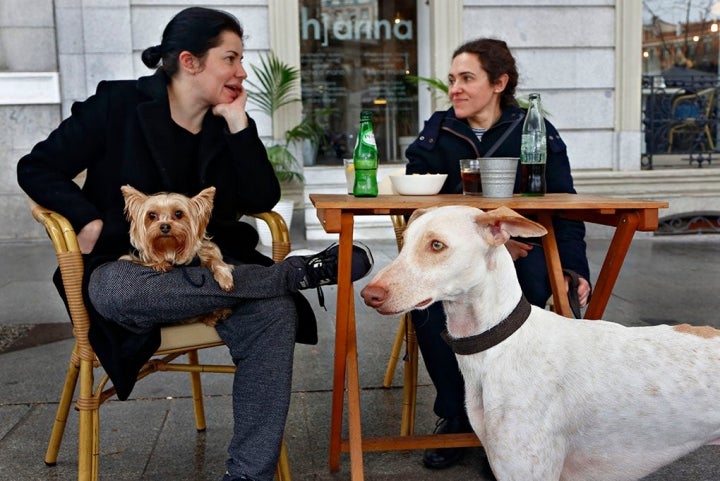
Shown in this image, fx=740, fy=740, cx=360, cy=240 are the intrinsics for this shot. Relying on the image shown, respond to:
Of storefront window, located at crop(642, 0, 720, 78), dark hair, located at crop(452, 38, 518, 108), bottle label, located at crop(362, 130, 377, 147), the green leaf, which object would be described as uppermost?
storefront window, located at crop(642, 0, 720, 78)

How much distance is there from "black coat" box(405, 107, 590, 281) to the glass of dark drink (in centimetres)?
37

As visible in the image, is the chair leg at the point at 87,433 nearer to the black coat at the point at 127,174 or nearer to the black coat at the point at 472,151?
the black coat at the point at 127,174

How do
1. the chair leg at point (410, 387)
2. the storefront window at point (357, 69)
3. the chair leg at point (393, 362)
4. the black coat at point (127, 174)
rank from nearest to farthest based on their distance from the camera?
1. the black coat at point (127, 174)
2. the chair leg at point (410, 387)
3. the chair leg at point (393, 362)
4. the storefront window at point (357, 69)

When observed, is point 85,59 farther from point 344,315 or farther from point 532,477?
point 532,477

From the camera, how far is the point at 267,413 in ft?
7.80

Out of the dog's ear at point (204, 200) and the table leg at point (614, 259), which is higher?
the dog's ear at point (204, 200)

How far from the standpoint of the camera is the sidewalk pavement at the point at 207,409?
2857mm

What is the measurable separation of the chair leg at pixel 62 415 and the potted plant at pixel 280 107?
4984 mm

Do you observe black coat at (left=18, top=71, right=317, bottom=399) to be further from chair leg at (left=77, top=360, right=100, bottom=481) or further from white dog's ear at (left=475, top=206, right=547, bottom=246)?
white dog's ear at (left=475, top=206, right=547, bottom=246)

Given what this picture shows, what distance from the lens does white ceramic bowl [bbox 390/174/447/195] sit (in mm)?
2783

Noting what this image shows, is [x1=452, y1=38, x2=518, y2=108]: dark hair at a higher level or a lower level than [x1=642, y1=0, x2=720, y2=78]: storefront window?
lower

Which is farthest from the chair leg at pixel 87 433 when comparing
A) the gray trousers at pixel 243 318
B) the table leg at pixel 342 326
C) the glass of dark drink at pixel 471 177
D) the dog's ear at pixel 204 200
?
the glass of dark drink at pixel 471 177

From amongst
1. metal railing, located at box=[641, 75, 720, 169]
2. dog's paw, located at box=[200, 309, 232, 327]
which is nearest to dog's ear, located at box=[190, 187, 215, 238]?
dog's paw, located at box=[200, 309, 232, 327]

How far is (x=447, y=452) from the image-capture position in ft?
9.44
